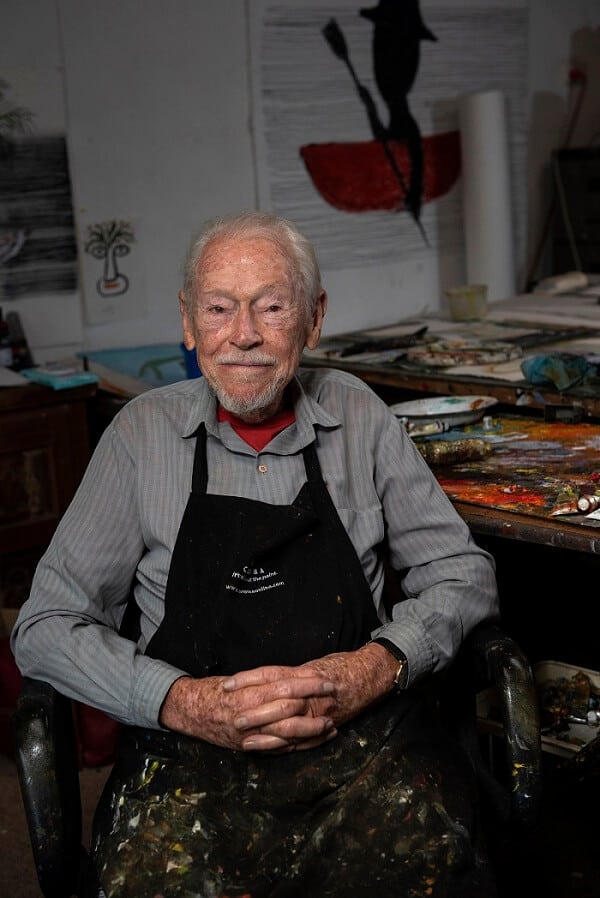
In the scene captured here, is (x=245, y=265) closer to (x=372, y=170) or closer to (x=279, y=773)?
(x=279, y=773)

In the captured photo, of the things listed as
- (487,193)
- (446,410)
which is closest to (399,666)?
(446,410)

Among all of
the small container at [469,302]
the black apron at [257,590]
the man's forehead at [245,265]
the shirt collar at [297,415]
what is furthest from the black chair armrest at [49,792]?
the small container at [469,302]

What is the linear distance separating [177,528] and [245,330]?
40 cm

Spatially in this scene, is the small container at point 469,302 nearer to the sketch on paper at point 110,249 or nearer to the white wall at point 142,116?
the white wall at point 142,116

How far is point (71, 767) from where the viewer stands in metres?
1.88

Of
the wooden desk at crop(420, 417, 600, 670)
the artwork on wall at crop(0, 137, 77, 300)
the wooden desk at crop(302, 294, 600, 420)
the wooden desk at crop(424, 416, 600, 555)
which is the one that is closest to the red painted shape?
the wooden desk at crop(302, 294, 600, 420)

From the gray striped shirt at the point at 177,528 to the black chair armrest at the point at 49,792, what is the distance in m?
0.12

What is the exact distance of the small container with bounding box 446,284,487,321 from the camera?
4.72m

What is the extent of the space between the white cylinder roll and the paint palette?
260 cm

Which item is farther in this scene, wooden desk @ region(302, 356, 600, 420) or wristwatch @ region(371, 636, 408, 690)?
wooden desk @ region(302, 356, 600, 420)

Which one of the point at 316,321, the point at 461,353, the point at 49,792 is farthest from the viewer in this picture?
the point at 461,353

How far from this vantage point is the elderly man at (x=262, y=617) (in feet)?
6.10

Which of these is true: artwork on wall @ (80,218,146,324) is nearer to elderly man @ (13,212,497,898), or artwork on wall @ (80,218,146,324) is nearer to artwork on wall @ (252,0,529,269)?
artwork on wall @ (252,0,529,269)

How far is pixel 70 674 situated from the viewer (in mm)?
1966
